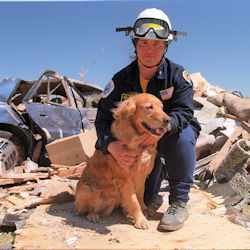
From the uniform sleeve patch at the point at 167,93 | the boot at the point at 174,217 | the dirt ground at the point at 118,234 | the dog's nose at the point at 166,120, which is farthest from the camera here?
the uniform sleeve patch at the point at 167,93

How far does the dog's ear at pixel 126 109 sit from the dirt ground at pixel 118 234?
116 centimetres

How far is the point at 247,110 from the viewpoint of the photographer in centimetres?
703

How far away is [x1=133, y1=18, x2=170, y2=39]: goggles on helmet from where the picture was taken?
274cm

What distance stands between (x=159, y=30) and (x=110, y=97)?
0.91 metres

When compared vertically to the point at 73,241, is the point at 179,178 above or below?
above

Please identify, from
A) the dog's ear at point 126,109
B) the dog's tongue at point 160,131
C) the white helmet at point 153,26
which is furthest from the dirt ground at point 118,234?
the white helmet at point 153,26

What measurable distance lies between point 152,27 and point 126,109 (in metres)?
0.90

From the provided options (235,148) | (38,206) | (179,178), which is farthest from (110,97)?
(235,148)

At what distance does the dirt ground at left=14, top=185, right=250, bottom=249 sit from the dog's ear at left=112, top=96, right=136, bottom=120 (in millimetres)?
1162

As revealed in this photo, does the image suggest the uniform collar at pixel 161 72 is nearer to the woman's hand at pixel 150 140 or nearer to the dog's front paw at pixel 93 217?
the woman's hand at pixel 150 140

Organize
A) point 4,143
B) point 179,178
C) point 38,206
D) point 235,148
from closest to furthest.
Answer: point 179,178 → point 38,206 → point 235,148 → point 4,143

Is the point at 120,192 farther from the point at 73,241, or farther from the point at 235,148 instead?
the point at 235,148

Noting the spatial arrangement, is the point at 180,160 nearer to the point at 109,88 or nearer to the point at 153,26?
Result: the point at 109,88

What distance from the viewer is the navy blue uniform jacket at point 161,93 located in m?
2.77
